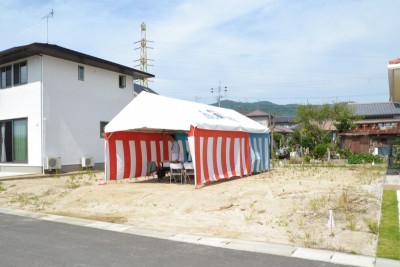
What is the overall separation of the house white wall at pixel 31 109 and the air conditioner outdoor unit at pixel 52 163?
0.43 metres

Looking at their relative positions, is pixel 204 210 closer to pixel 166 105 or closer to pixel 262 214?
pixel 262 214

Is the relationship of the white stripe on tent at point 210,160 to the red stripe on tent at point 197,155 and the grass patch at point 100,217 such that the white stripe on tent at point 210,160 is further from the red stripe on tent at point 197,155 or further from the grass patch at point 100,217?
the grass patch at point 100,217

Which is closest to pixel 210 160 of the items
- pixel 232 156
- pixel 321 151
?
pixel 232 156

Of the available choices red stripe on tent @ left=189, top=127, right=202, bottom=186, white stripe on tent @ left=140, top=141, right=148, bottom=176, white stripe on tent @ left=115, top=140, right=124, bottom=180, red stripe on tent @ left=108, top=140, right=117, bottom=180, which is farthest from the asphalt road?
white stripe on tent @ left=140, top=141, right=148, bottom=176

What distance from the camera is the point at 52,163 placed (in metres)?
16.8

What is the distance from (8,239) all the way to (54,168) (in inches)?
435

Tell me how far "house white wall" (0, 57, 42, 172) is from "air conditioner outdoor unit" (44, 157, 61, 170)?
425mm

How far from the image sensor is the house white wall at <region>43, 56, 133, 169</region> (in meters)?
17.2

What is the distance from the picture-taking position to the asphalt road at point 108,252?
507cm

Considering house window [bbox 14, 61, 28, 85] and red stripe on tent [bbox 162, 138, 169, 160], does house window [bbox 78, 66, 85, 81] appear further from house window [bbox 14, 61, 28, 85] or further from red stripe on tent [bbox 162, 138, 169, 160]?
red stripe on tent [bbox 162, 138, 169, 160]

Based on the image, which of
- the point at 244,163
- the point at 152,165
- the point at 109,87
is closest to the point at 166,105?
the point at 152,165

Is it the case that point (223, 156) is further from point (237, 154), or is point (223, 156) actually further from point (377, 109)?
point (377, 109)

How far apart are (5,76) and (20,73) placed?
1407mm

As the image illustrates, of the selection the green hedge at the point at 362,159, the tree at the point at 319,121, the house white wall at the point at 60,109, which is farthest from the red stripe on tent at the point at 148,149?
the tree at the point at 319,121
